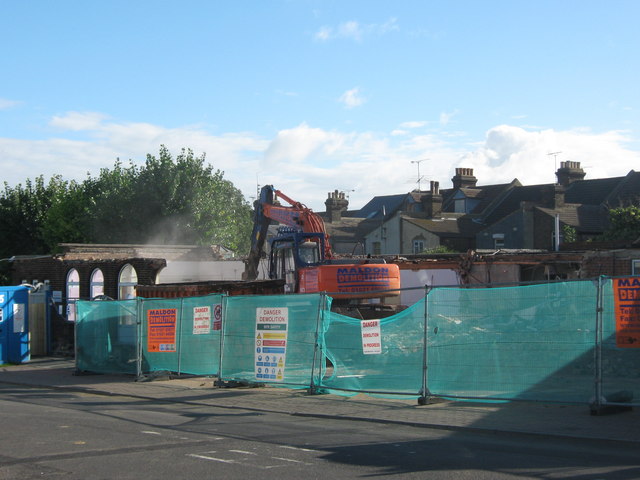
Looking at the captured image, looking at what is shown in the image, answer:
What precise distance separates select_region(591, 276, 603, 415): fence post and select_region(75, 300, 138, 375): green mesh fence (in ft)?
39.0

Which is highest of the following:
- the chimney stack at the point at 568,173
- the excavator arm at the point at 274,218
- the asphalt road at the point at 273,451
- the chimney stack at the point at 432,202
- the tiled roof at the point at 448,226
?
the chimney stack at the point at 568,173

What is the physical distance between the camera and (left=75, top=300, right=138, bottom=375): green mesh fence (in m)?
20.0

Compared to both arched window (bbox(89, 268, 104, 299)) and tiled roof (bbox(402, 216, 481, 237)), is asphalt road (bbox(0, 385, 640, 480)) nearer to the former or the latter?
arched window (bbox(89, 268, 104, 299))

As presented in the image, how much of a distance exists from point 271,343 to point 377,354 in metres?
2.80

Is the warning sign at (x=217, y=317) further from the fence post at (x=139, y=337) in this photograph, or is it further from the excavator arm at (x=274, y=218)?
the excavator arm at (x=274, y=218)

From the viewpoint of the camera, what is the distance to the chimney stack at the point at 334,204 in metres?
72.6

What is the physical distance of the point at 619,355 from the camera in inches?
449

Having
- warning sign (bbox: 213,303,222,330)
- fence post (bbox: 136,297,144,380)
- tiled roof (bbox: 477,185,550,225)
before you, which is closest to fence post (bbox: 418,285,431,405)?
warning sign (bbox: 213,303,222,330)

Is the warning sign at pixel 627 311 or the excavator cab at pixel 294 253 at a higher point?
the excavator cab at pixel 294 253

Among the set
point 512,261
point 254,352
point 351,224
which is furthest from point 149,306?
point 351,224

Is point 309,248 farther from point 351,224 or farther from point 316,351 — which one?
point 351,224

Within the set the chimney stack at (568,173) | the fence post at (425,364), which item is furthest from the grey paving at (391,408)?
the chimney stack at (568,173)

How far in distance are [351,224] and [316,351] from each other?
5830 cm

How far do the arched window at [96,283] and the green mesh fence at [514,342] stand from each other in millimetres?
17702
